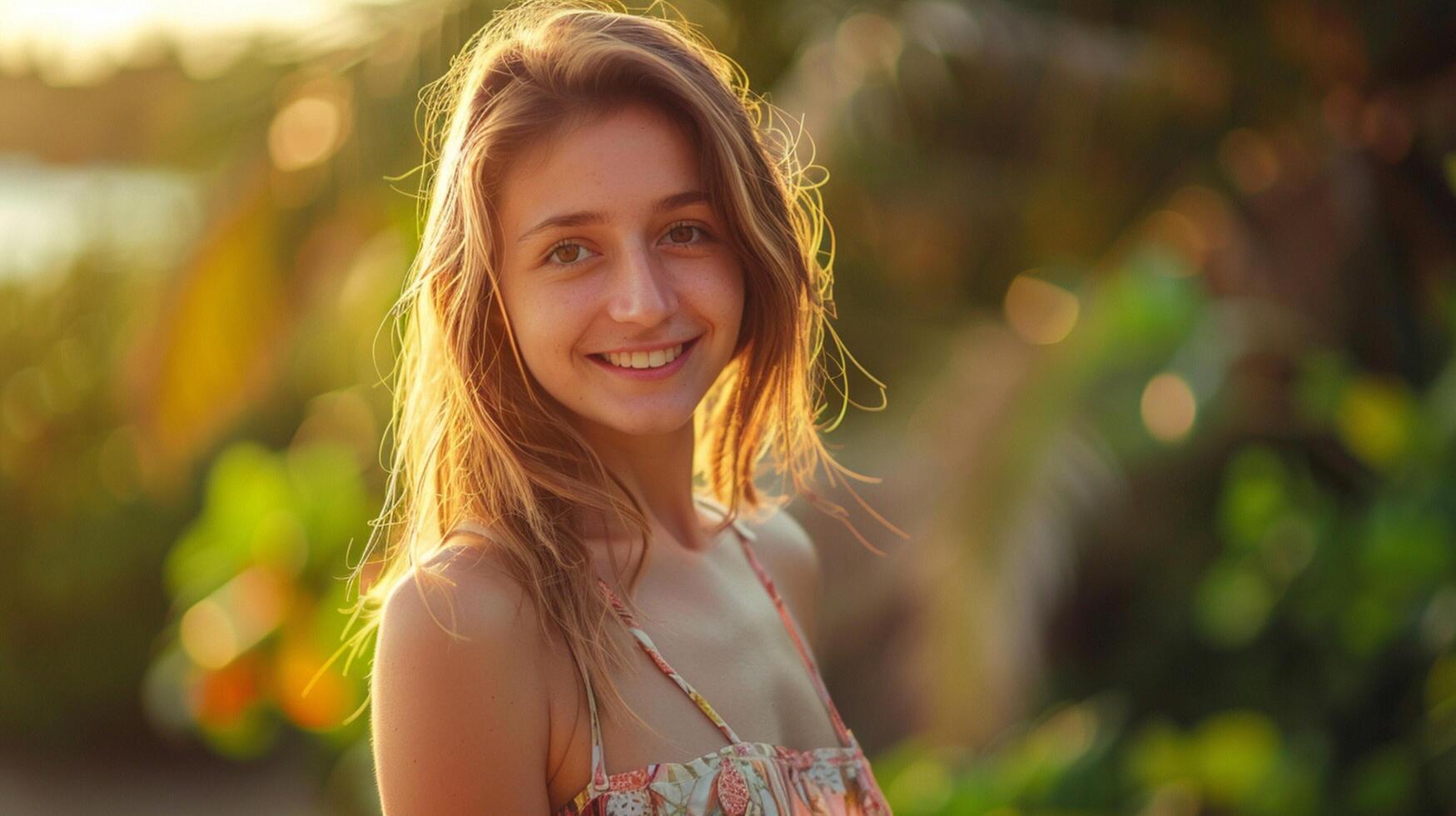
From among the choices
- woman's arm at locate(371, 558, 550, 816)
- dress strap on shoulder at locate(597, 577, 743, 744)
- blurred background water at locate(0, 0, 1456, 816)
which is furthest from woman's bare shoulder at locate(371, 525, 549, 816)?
blurred background water at locate(0, 0, 1456, 816)

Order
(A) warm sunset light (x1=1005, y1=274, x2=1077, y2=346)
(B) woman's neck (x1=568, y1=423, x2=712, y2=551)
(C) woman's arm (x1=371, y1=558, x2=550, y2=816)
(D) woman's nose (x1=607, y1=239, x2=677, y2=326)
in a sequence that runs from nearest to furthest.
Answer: (C) woman's arm (x1=371, y1=558, x2=550, y2=816), (D) woman's nose (x1=607, y1=239, x2=677, y2=326), (B) woman's neck (x1=568, y1=423, x2=712, y2=551), (A) warm sunset light (x1=1005, y1=274, x2=1077, y2=346)

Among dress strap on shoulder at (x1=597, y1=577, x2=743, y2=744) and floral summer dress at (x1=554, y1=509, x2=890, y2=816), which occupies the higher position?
dress strap on shoulder at (x1=597, y1=577, x2=743, y2=744)

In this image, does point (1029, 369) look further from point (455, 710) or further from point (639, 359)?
point (455, 710)

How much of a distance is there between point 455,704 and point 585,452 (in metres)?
0.40

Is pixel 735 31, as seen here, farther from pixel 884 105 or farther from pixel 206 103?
pixel 206 103

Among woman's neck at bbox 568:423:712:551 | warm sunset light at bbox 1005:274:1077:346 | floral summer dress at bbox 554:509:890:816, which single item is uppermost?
warm sunset light at bbox 1005:274:1077:346

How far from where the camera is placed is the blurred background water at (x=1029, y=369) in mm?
4727

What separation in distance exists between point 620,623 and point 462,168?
1.84ft

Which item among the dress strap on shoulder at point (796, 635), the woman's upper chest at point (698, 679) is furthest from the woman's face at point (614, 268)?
the dress strap on shoulder at point (796, 635)

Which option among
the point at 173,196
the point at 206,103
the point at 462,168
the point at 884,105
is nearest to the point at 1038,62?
the point at 884,105

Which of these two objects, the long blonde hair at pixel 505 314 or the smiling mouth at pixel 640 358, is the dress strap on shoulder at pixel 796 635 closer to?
the long blonde hair at pixel 505 314

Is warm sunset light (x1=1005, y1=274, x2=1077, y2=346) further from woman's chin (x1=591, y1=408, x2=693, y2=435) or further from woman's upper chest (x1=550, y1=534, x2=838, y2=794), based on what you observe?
woman's chin (x1=591, y1=408, x2=693, y2=435)

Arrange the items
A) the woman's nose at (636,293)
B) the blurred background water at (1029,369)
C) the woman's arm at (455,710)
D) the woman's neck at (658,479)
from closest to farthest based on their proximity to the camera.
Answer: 1. the woman's arm at (455,710)
2. the woman's nose at (636,293)
3. the woman's neck at (658,479)
4. the blurred background water at (1029,369)

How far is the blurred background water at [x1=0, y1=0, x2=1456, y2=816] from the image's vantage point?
4.73 m
